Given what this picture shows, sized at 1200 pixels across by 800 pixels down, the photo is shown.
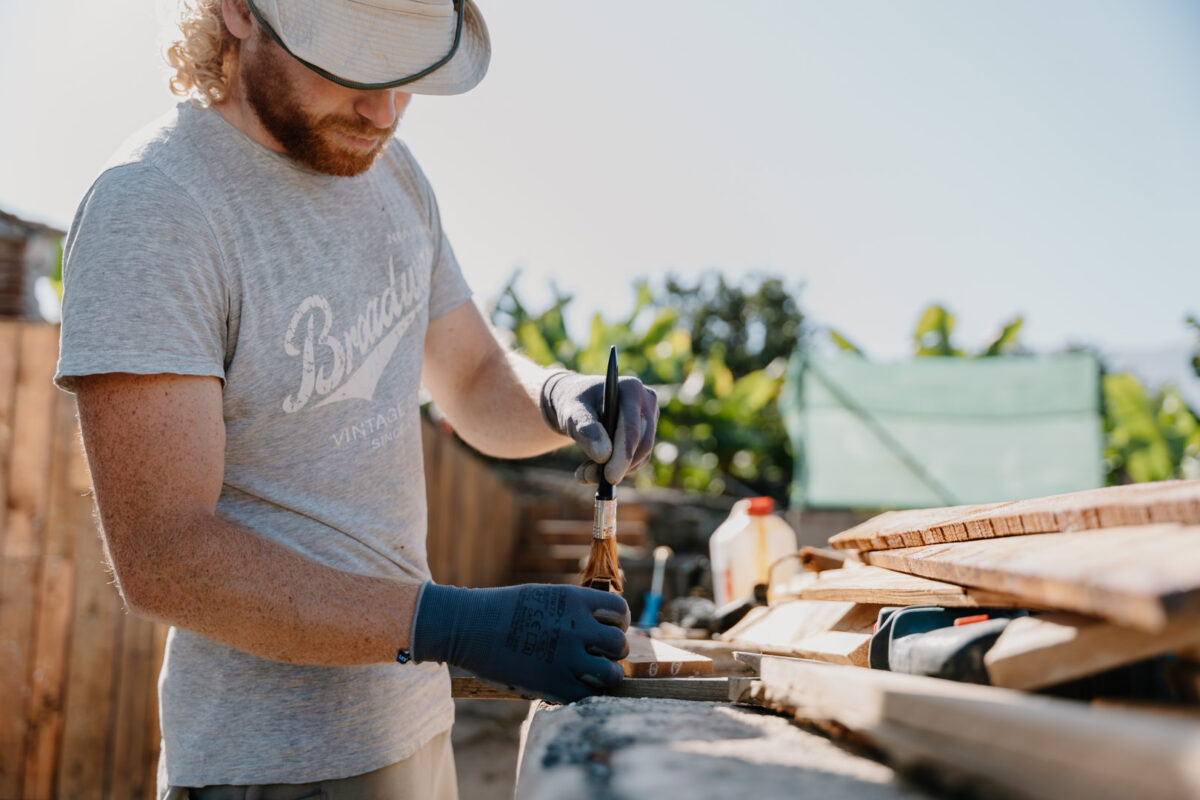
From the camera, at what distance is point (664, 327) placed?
12.5 metres

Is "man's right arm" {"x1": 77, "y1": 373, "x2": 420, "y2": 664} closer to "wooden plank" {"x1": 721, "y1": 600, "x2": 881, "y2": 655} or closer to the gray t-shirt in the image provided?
the gray t-shirt

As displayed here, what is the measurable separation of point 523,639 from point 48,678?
370cm

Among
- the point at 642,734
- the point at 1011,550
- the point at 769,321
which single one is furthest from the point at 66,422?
the point at 769,321

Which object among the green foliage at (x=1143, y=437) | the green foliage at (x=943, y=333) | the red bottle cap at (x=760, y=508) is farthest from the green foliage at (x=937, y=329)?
the red bottle cap at (x=760, y=508)

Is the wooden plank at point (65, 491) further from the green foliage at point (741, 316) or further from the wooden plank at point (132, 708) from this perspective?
the green foliage at point (741, 316)

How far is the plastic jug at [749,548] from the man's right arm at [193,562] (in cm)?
162

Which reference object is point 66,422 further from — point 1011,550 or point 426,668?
point 1011,550

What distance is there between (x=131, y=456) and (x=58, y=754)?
3.47 metres

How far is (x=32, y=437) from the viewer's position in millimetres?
4066

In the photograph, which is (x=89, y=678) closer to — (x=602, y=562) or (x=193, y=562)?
(x=193, y=562)

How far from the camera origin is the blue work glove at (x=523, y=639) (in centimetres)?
135

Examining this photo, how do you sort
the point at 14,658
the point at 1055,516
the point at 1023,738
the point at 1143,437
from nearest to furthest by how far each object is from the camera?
the point at 1023,738 < the point at 1055,516 < the point at 14,658 < the point at 1143,437

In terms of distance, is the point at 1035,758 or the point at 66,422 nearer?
the point at 1035,758

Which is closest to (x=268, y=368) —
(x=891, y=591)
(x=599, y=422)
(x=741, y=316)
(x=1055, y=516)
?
(x=599, y=422)
